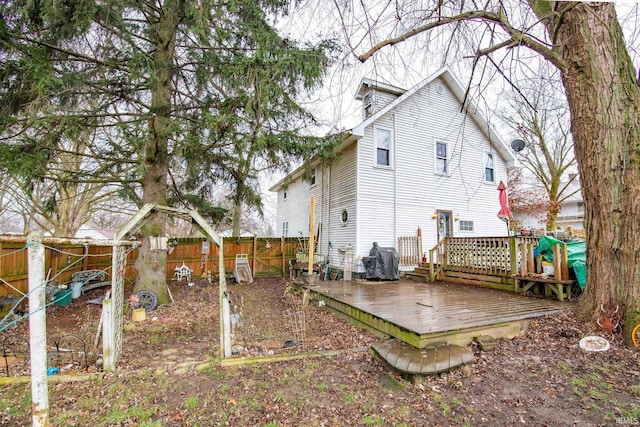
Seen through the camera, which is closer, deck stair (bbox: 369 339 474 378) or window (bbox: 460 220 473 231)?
deck stair (bbox: 369 339 474 378)

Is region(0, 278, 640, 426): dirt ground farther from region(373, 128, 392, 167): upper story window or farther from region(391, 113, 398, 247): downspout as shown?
region(373, 128, 392, 167): upper story window

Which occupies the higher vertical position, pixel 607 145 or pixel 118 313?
pixel 607 145

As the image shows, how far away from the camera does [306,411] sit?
2.84m

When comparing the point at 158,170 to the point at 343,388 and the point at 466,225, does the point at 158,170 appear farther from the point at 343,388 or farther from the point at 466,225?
the point at 466,225

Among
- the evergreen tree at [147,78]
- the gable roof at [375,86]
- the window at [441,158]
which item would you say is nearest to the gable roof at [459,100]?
the gable roof at [375,86]

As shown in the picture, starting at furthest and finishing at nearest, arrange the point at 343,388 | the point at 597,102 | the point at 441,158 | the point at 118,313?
the point at 441,158
the point at 597,102
the point at 118,313
the point at 343,388

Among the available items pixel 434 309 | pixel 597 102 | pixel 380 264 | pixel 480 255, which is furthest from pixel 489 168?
pixel 434 309

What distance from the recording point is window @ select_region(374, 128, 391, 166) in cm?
1064

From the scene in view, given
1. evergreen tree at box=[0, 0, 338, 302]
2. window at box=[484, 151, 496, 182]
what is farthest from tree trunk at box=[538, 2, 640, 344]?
window at box=[484, 151, 496, 182]

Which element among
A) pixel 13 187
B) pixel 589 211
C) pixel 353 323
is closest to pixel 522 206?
pixel 589 211

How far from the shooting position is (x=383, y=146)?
1079cm

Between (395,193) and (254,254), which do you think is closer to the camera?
(395,193)

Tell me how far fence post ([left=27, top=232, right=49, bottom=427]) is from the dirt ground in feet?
1.95

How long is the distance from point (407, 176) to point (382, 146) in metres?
1.46
